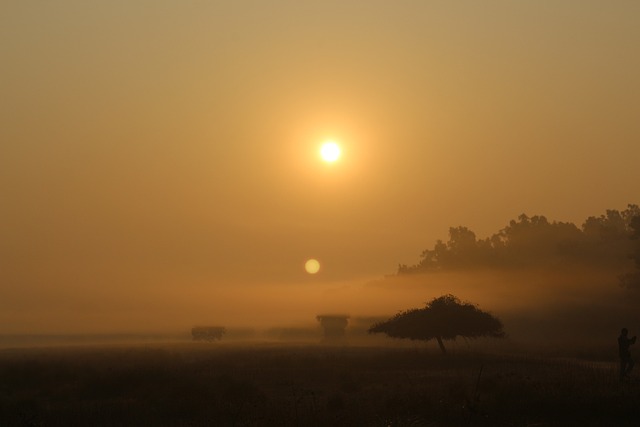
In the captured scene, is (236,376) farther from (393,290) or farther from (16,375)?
(393,290)

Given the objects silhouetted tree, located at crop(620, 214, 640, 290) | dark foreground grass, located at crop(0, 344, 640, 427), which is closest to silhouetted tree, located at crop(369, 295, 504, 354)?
dark foreground grass, located at crop(0, 344, 640, 427)

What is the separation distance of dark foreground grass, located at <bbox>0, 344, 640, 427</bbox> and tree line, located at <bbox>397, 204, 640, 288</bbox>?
70532mm

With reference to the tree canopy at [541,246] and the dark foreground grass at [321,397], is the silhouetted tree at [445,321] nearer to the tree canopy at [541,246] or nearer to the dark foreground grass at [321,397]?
the dark foreground grass at [321,397]

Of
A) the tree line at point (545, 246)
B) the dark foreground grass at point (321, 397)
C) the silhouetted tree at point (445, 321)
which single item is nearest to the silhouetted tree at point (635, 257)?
the tree line at point (545, 246)

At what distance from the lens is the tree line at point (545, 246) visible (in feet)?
415

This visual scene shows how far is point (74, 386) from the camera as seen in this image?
45281 mm

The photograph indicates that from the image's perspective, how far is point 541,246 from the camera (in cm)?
14650

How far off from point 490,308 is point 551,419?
123m

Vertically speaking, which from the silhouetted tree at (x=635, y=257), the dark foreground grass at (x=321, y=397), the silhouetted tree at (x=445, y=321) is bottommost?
the dark foreground grass at (x=321, y=397)

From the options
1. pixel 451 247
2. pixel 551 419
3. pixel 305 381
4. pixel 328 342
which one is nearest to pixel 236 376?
pixel 305 381

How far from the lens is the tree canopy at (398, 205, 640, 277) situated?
127312mm

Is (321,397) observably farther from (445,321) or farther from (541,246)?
(541,246)

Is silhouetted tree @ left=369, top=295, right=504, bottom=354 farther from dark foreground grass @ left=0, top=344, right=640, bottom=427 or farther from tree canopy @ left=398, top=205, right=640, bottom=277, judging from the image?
tree canopy @ left=398, top=205, right=640, bottom=277

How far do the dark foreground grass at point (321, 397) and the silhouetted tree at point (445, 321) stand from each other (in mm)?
→ 11192
